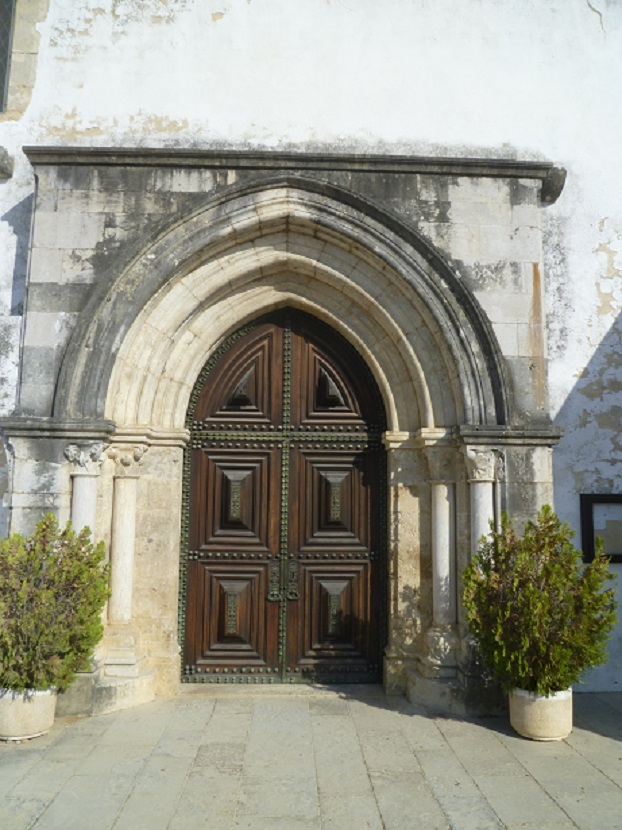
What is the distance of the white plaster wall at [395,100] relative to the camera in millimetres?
5438

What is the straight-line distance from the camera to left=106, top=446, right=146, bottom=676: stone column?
483 centimetres

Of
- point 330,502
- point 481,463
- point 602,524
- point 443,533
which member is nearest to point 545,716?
point 443,533

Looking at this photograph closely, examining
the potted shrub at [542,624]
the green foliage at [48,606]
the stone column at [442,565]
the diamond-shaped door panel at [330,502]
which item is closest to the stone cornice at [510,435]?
the stone column at [442,565]

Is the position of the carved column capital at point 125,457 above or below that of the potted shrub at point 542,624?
above

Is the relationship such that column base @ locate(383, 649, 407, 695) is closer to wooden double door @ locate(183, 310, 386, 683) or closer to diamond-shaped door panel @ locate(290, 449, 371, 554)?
wooden double door @ locate(183, 310, 386, 683)

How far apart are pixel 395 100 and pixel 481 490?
3.23 m

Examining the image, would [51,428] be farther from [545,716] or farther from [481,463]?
[545,716]

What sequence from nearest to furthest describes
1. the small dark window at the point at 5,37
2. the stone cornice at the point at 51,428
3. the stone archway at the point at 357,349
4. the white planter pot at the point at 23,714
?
1. the white planter pot at the point at 23,714
2. the stone cornice at the point at 51,428
3. the stone archway at the point at 357,349
4. the small dark window at the point at 5,37

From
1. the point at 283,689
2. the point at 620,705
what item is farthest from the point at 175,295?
the point at 620,705

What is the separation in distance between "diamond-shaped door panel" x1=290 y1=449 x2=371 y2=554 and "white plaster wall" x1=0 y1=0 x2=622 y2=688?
1.59 metres

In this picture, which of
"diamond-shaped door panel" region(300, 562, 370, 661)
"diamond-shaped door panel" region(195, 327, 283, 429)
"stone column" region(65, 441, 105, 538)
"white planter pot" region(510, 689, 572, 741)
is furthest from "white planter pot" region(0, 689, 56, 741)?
"white planter pot" region(510, 689, 572, 741)

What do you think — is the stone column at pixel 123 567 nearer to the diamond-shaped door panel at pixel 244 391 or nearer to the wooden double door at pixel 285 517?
the wooden double door at pixel 285 517

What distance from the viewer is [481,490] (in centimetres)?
481

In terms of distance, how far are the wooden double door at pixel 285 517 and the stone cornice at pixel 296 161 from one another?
1.34 meters
